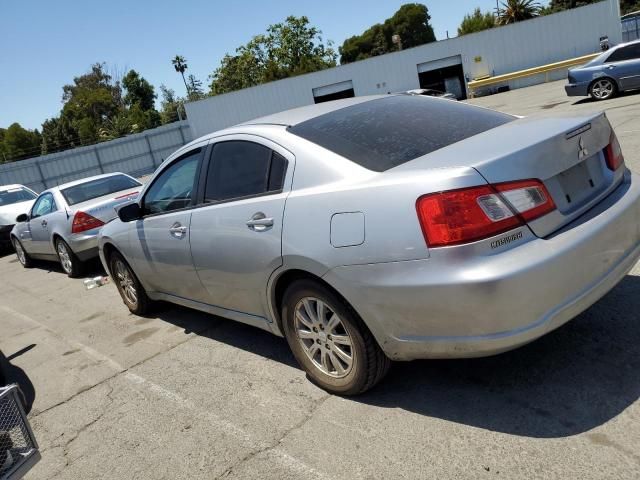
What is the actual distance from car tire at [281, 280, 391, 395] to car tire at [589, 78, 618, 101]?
580 inches

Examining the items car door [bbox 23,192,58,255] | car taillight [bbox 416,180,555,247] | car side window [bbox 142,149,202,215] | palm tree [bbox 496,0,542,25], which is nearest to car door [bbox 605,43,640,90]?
car door [bbox 23,192,58,255]

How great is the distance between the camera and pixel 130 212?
4879mm

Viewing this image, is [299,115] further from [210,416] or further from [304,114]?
[210,416]

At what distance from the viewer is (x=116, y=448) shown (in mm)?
3377

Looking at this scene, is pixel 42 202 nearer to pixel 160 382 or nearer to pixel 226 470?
pixel 160 382

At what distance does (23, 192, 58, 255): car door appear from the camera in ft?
28.8

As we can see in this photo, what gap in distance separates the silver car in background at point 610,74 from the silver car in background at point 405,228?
43.2 ft

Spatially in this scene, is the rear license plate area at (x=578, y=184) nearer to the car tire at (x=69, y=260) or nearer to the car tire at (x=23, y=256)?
the car tire at (x=69, y=260)

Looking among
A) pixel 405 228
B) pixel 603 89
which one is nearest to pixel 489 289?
pixel 405 228

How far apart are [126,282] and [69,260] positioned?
3.31m

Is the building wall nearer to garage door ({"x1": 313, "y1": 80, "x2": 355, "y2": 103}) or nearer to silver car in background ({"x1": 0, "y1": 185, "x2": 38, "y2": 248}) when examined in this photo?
garage door ({"x1": 313, "y1": 80, "x2": 355, "y2": 103})

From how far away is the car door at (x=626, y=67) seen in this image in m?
14.5

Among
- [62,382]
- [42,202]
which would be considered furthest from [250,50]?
[62,382]

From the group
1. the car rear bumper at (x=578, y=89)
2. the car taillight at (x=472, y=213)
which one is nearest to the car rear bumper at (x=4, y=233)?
the car taillight at (x=472, y=213)
